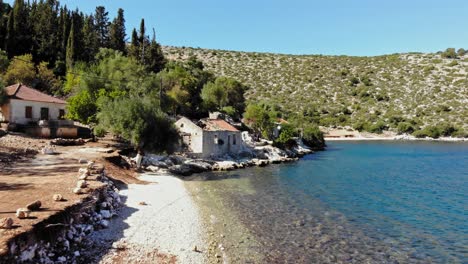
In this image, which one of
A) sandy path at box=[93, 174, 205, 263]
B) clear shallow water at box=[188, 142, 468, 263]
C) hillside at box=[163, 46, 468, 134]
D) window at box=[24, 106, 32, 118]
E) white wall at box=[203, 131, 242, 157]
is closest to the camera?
sandy path at box=[93, 174, 205, 263]

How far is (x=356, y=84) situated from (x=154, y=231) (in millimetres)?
124969

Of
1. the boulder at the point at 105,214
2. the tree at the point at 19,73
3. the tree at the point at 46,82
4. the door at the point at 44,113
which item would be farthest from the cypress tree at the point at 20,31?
the boulder at the point at 105,214

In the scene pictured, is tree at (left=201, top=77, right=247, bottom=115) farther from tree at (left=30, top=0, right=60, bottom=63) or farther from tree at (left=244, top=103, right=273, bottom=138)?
tree at (left=30, top=0, right=60, bottom=63)

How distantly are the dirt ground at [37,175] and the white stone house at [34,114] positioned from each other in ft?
8.35

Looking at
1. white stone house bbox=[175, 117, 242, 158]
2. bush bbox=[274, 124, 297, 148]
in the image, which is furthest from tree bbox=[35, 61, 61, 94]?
bush bbox=[274, 124, 297, 148]

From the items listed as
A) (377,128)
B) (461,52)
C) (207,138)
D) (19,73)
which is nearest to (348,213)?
(207,138)

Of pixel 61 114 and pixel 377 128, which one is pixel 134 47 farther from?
pixel 377 128

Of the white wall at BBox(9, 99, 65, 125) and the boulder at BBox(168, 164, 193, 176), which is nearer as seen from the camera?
the boulder at BBox(168, 164, 193, 176)

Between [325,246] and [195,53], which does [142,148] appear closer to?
[325,246]

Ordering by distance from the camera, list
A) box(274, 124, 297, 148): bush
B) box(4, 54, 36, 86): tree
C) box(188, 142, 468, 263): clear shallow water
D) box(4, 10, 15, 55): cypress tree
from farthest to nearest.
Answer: box(4, 10, 15, 55): cypress tree < box(274, 124, 297, 148): bush < box(4, 54, 36, 86): tree < box(188, 142, 468, 263): clear shallow water

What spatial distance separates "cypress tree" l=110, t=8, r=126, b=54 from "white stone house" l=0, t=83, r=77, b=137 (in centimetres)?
4046

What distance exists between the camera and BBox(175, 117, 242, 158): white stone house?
4297cm

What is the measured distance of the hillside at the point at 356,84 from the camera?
113938 mm

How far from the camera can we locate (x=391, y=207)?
24719 mm
